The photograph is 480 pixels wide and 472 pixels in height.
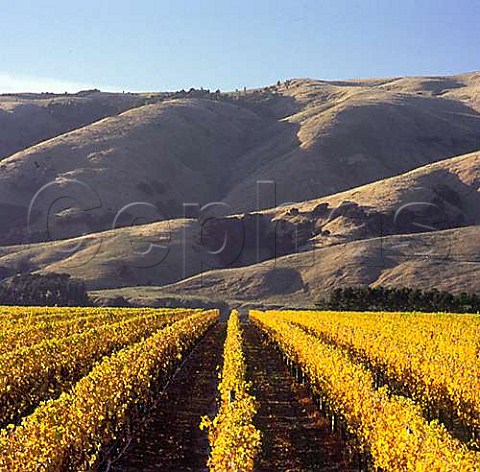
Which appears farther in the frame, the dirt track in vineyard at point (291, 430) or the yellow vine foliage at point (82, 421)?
the dirt track in vineyard at point (291, 430)

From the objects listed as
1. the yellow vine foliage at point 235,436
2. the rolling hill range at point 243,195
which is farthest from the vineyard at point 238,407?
the rolling hill range at point 243,195

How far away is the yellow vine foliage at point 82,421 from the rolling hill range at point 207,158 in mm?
91633

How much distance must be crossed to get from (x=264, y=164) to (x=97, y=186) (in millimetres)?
31766

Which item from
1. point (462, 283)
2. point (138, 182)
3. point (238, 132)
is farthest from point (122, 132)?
point (462, 283)

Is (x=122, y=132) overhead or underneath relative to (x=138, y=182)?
overhead

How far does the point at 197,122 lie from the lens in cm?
15188

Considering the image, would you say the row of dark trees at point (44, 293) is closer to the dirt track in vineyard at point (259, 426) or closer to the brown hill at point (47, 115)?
the dirt track in vineyard at point (259, 426)

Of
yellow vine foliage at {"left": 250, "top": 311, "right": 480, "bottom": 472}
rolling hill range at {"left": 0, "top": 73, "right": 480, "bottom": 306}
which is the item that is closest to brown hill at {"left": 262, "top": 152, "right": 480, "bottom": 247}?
rolling hill range at {"left": 0, "top": 73, "right": 480, "bottom": 306}

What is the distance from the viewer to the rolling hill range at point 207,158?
113 meters

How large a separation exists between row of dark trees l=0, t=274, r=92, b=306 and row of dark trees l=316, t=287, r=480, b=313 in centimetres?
2118

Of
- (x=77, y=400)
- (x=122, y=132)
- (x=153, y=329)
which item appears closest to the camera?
(x=77, y=400)

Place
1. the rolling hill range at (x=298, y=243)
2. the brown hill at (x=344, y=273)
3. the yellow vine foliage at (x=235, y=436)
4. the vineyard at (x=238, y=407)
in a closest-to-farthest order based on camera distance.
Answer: the yellow vine foliage at (x=235, y=436) < the vineyard at (x=238, y=407) < the brown hill at (x=344, y=273) < the rolling hill range at (x=298, y=243)

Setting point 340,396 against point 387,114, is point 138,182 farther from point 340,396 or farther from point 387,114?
point 340,396

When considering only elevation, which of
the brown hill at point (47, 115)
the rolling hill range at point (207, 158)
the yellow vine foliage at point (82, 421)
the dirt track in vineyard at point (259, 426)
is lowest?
the dirt track in vineyard at point (259, 426)
